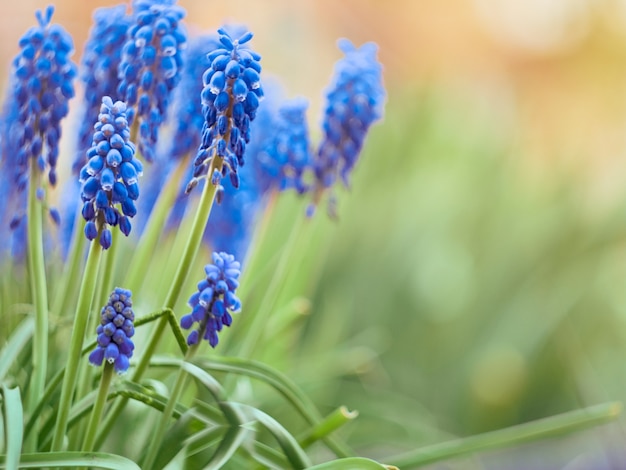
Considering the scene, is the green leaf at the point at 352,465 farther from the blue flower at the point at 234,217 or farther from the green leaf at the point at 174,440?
the blue flower at the point at 234,217

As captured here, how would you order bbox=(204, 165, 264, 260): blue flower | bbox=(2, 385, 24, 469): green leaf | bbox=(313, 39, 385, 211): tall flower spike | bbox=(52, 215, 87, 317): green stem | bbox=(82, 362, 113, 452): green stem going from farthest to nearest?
bbox=(204, 165, 264, 260): blue flower → bbox=(313, 39, 385, 211): tall flower spike → bbox=(52, 215, 87, 317): green stem → bbox=(82, 362, 113, 452): green stem → bbox=(2, 385, 24, 469): green leaf

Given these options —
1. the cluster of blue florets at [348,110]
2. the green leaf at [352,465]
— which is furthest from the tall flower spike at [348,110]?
the green leaf at [352,465]

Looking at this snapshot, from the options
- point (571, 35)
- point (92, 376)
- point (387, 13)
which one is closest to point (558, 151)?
point (92, 376)

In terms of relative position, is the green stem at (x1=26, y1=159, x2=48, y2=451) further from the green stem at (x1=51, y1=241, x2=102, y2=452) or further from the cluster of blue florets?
the cluster of blue florets

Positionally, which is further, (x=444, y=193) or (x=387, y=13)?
(x=387, y=13)

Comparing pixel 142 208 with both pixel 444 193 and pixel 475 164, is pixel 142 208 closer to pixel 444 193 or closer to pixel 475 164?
pixel 444 193

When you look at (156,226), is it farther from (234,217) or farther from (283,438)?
(283,438)

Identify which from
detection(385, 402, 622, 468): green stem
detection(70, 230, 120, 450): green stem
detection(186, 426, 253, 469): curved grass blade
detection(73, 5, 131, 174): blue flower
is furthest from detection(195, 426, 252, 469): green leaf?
detection(73, 5, 131, 174): blue flower

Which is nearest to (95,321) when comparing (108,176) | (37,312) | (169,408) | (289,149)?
(37,312)
